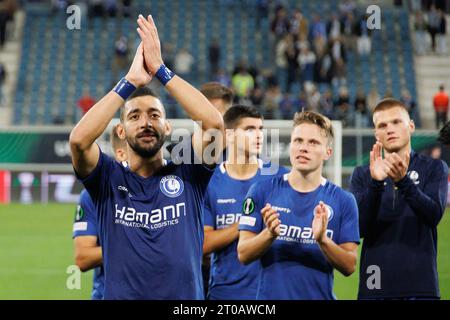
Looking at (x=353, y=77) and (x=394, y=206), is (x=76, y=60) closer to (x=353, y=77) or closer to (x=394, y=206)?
(x=353, y=77)

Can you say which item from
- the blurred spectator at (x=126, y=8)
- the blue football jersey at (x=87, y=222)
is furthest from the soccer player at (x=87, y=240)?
the blurred spectator at (x=126, y=8)

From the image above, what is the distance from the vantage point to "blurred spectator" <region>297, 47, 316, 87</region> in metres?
25.1

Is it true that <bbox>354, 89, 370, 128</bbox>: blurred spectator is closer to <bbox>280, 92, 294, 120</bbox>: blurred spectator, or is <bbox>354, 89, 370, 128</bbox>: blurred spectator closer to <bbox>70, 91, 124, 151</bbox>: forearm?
<bbox>280, 92, 294, 120</bbox>: blurred spectator

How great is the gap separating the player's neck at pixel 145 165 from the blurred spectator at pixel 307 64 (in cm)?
2068

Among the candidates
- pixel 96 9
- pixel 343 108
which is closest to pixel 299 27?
pixel 343 108

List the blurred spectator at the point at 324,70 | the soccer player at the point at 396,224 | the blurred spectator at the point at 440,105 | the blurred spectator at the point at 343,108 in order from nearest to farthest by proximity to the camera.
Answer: the soccer player at the point at 396,224
the blurred spectator at the point at 343,108
the blurred spectator at the point at 440,105
the blurred spectator at the point at 324,70

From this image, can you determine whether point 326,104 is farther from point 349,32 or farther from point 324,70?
point 349,32

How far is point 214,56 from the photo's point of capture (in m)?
26.2

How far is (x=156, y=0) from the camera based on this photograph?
28625 millimetres

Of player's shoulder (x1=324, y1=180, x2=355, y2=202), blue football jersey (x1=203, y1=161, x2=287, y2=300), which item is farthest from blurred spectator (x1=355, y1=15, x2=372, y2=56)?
player's shoulder (x1=324, y1=180, x2=355, y2=202)

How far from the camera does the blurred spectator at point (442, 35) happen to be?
1001 inches

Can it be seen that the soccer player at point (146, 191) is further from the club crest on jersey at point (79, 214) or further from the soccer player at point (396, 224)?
the soccer player at point (396, 224)

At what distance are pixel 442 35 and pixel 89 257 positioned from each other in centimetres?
2250

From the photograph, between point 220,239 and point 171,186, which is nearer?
point 171,186
